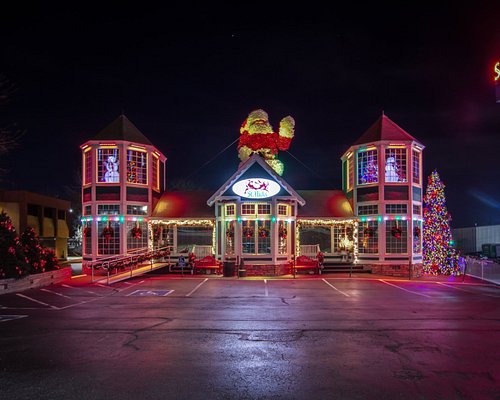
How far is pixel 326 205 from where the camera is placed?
30.1 meters

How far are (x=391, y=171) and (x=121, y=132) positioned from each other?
52.9 feet

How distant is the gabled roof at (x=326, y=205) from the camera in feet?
96.3

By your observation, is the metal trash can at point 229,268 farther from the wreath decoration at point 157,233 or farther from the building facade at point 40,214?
the building facade at point 40,214

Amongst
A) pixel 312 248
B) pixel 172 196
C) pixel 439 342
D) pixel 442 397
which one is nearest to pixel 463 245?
pixel 312 248

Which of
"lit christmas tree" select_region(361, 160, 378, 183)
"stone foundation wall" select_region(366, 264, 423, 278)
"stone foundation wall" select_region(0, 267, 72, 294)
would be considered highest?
"lit christmas tree" select_region(361, 160, 378, 183)

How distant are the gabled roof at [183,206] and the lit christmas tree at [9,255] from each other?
998 cm

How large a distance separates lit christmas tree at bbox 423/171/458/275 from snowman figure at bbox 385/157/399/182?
10.2 feet

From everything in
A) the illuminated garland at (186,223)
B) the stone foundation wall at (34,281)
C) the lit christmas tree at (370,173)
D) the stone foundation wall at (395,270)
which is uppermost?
the lit christmas tree at (370,173)

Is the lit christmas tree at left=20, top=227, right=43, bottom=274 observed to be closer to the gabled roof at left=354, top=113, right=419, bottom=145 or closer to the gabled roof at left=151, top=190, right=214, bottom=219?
the gabled roof at left=151, top=190, right=214, bottom=219

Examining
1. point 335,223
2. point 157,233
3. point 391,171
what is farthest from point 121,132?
point 391,171

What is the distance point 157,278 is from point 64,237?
84.1ft

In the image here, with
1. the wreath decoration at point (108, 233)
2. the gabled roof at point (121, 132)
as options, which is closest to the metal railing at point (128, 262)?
the wreath decoration at point (108, 233)

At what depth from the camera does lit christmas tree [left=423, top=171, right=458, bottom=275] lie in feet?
95.2

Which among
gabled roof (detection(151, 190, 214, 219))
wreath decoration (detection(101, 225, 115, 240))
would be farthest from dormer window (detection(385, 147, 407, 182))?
wreath decoration (detection(101, 225, 115, 240))
